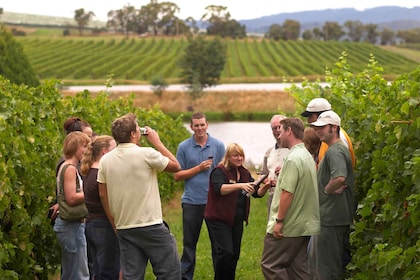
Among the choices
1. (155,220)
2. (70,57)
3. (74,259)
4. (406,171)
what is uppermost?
(406,171)

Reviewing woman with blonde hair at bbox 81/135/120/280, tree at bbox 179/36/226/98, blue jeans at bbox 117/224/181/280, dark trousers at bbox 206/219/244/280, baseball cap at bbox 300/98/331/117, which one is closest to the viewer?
blue jeans at bbox 117/224/181/280

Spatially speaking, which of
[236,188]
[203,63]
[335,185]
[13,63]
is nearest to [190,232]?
[236,188]

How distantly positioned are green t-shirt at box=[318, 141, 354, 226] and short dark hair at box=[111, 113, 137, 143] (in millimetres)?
1800

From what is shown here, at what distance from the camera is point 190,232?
29.6 feet

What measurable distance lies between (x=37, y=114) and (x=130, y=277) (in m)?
3.07

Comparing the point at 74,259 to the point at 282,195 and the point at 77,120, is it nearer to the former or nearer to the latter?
the point at 77,120

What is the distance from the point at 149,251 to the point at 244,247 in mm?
5374

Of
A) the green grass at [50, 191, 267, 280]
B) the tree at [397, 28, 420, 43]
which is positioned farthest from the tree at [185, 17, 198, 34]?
the green grass at [50, 191, 267, 280]

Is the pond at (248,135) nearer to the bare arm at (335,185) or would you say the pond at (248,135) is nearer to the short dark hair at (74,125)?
the short dark hair at (74,125)

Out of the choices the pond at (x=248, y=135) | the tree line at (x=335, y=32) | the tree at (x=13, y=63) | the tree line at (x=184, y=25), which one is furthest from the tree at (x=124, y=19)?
the tree at (x=13, y=63)

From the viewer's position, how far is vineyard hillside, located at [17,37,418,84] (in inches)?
3762

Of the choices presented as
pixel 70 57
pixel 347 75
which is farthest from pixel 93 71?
pixel 347 75

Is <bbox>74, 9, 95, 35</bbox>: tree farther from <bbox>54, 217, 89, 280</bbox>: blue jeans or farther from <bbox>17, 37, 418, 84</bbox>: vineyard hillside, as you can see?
<bbox>54, 217, 89, 280</bbox>: blue jeans

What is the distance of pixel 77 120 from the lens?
8.45 meters
